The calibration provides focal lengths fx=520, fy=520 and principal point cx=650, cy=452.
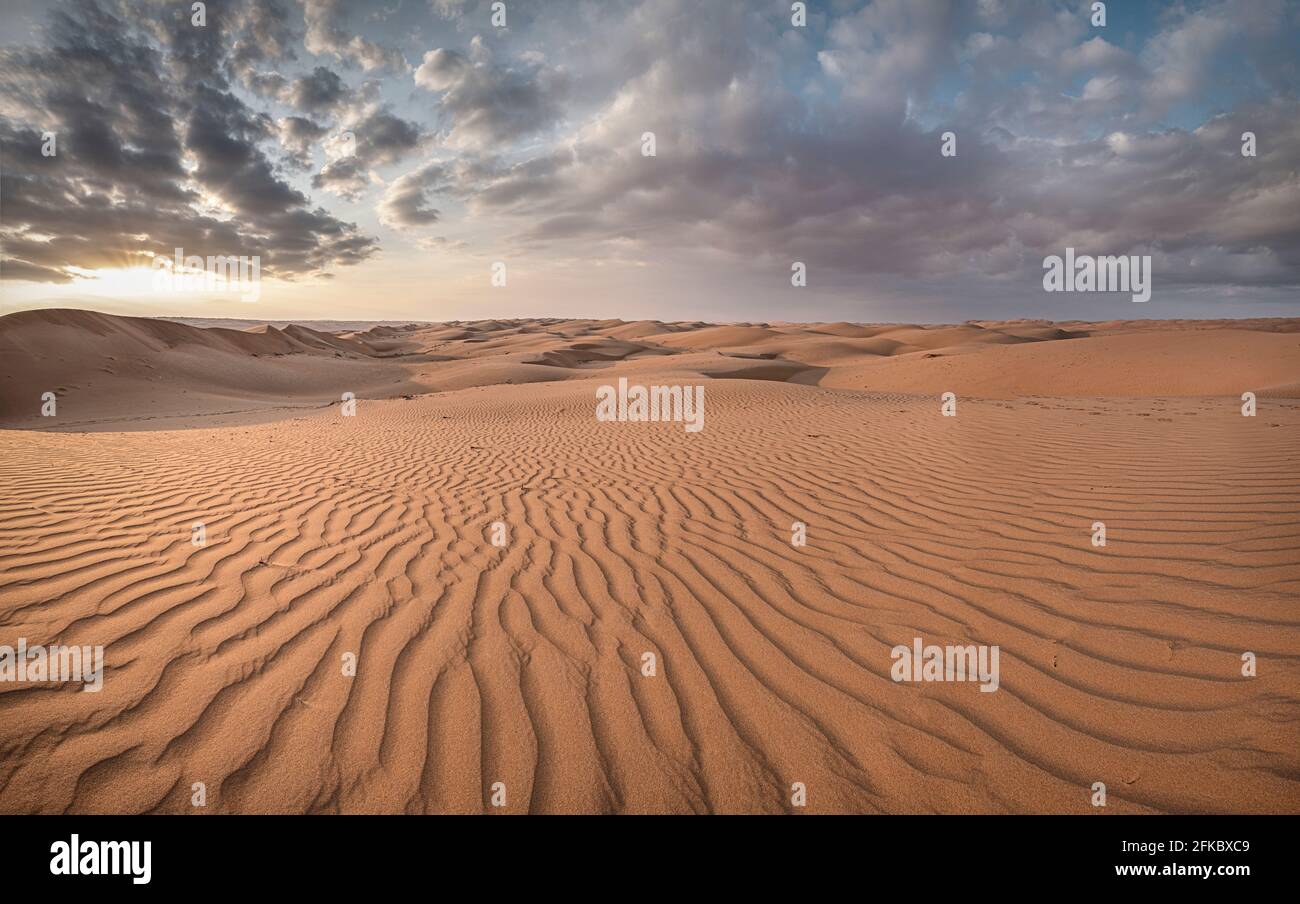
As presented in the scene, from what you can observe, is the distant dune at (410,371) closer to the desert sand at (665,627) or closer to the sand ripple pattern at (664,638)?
the desert sand at (665,627)

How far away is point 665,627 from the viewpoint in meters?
3.23

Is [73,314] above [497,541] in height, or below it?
above

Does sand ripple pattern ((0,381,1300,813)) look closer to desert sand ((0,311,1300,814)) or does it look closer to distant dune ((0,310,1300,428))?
desert sand ((0,311,1300,814))

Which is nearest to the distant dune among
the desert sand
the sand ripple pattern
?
the desert sand

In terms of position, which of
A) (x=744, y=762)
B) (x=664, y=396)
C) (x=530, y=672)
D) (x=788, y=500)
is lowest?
(x=744, y=762)

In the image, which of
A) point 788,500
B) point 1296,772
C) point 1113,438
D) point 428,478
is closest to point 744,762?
point 1296,772

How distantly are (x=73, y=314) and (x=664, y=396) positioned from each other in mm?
28434

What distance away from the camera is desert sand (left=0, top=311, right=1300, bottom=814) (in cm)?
208

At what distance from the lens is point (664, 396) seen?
54.2 feet

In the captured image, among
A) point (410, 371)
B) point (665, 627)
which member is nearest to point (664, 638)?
point (665, 627)

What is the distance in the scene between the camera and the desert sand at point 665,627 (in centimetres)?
208

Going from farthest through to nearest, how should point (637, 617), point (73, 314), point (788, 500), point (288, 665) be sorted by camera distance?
1. point (73, 314)
2. point (788, 500)
3. point (637, 617)
4. point (288, 665)

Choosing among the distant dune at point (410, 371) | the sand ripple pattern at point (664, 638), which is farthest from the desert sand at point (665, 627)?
the distant dune at point (410, 371)

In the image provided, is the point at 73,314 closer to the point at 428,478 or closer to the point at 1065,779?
the point at 428,478
